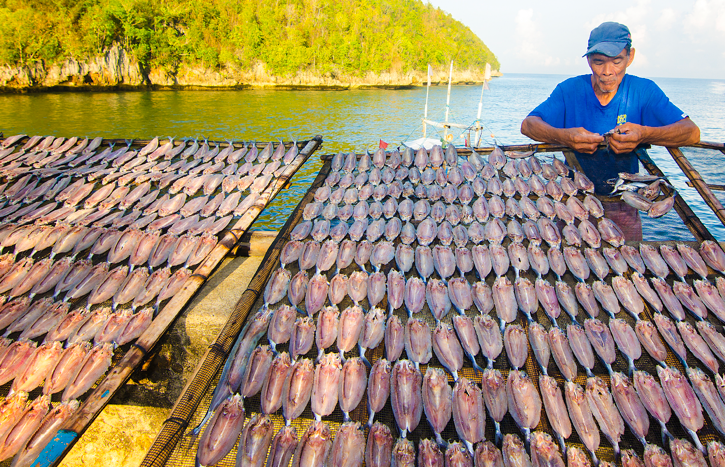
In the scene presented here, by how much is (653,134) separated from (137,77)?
58230 millimetres

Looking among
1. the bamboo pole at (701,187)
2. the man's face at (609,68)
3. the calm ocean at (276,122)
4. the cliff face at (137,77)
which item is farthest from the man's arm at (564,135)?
the cliff face at (137,77)

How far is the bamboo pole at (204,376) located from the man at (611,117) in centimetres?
348

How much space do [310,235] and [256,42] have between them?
6019 centimetres

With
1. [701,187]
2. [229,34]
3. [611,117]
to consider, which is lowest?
[701,187]

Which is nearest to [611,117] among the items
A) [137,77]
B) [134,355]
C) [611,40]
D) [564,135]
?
[564,135]

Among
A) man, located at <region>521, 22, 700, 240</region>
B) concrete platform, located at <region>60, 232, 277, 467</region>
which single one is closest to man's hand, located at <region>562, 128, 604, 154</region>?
man, located at <region>521, 22, 700, 240</region>

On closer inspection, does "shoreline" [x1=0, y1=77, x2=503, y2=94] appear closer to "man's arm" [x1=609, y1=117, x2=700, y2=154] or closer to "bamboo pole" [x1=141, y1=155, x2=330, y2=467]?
"man's arm" [x1=609, y1=117, x2=700, y2=154]

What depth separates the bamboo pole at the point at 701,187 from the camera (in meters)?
2.89

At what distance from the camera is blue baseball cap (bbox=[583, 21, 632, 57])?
313 centimetres

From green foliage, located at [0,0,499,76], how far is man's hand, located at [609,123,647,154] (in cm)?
5667

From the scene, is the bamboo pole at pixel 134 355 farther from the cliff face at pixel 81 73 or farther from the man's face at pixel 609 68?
the cliff face at pixel 81 73

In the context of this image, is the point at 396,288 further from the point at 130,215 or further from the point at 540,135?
the point at 130,215

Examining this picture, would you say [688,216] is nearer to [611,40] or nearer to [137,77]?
[611,40]

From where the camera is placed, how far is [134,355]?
196 centimetres
